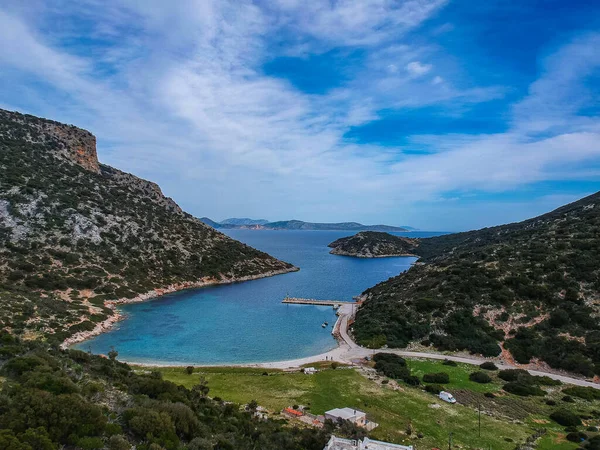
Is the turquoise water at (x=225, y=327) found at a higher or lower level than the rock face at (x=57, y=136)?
lower

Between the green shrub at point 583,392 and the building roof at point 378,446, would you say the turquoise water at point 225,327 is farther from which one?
the green shrub at point 583,392

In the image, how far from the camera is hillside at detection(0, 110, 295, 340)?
60.2m

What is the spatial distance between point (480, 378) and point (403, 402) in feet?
38.1

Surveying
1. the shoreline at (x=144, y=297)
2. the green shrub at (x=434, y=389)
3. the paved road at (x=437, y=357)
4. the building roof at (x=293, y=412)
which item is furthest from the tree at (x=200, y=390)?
the green shrub at (x=434, y=389)

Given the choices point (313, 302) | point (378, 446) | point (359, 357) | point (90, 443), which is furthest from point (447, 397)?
point (313, 302)

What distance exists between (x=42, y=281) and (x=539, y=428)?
7459 centimetres

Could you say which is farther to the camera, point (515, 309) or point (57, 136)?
point (57, 136)

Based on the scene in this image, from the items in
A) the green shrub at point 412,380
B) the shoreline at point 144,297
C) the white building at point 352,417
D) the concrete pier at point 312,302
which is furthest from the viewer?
the concrete pier at point 312,302

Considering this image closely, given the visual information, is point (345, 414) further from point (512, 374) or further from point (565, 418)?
point (512, 374)

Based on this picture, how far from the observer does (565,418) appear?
3027 cm

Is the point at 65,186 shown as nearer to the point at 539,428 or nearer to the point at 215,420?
the point at 215,420

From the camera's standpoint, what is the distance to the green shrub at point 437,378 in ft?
128

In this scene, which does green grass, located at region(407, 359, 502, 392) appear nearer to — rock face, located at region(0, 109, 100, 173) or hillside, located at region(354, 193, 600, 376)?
hillside, located at region(354, 193, 600, 376)

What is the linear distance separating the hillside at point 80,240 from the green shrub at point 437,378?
46.7 meters
